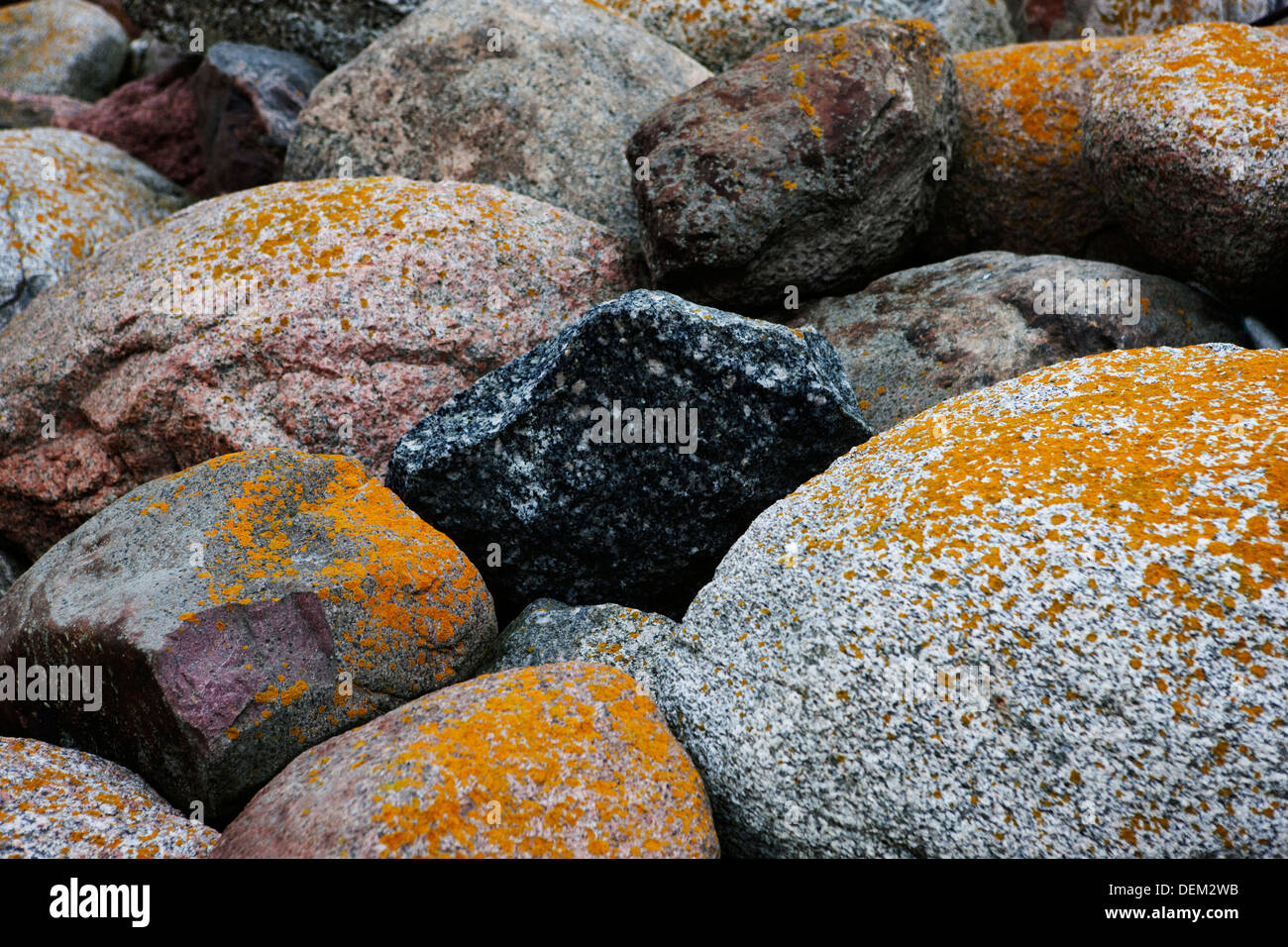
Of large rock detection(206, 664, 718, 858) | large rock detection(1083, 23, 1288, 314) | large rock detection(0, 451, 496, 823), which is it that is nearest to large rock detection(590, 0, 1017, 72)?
large rock detection(1083, 23, 1288, 314)

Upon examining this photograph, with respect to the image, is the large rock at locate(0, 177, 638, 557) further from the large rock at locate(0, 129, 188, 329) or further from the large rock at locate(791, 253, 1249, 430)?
the large rock at locate(791, 253, 1249, 430)

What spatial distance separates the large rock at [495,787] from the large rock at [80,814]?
29cm

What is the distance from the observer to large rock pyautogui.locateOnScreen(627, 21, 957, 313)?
564cm

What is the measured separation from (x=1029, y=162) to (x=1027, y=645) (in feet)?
15.2

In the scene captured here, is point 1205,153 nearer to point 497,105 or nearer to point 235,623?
point 497,105

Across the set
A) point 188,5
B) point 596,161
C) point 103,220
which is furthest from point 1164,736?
point 188,5

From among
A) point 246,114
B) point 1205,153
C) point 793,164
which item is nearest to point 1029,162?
point 1205,153

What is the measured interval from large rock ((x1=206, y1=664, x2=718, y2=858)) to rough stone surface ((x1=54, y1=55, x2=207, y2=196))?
7453mm

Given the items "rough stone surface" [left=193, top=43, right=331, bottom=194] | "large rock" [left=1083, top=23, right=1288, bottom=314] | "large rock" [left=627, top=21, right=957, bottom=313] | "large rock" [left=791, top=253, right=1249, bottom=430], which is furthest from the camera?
"rough stone surface" [left=193, top=43, right=331, bottom=194]

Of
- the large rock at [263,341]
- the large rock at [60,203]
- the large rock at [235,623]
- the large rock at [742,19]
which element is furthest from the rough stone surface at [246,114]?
the large rock at [235,623]

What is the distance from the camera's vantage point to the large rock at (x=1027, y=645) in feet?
9.93

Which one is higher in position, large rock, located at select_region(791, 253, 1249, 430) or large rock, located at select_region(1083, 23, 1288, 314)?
large rock, located at select_region(1083, 23, 1288, 314)

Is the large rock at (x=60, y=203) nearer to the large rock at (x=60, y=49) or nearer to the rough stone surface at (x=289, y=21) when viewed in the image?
the rough stone surface at (x=289, y=21)

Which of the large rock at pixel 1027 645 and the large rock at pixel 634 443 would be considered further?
the large rock at pixel 634 443
